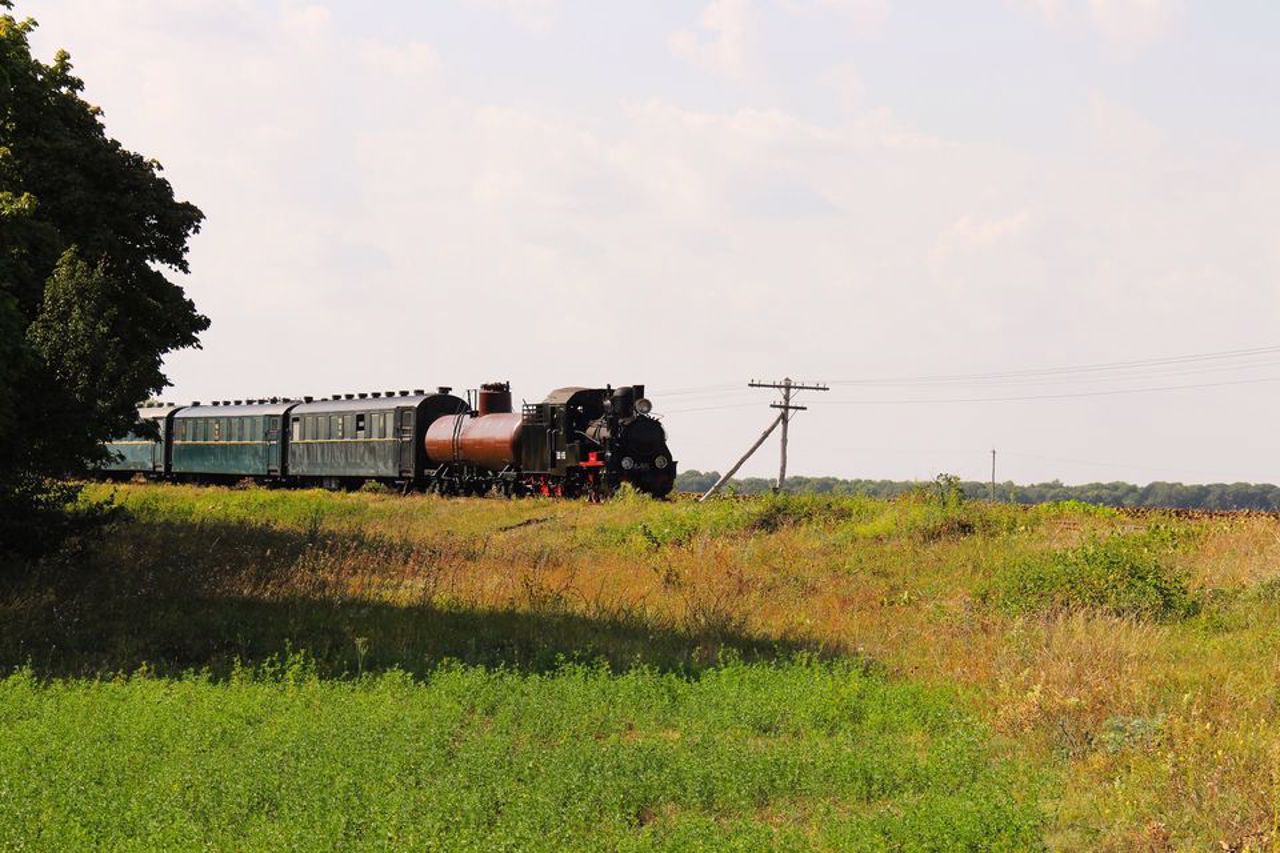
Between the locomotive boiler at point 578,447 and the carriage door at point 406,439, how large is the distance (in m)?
3.48

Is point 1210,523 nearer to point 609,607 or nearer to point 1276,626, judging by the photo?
point 1276,626

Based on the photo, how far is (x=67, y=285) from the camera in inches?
752

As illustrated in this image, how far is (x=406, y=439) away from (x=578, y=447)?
27.5ft

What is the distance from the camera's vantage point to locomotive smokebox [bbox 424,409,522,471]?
123 feet

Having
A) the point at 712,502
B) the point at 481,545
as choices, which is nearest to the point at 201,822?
the point at 481,545

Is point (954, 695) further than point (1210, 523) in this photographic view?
No

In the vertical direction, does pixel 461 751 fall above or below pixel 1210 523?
below

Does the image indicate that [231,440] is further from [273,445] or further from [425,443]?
[425,443]

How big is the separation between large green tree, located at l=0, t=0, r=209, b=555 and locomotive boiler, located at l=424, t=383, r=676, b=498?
10175 millimetres

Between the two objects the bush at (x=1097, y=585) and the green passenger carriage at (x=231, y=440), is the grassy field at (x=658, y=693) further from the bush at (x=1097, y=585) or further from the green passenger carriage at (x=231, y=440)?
the green passenger carriage at (x=231, y=440)

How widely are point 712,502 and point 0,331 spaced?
16.5 m

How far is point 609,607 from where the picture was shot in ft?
60.0

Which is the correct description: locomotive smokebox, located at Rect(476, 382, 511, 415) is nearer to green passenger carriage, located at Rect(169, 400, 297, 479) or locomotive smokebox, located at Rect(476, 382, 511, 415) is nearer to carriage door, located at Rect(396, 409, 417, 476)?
carriage door, located at Rect(396, 409, 417, 476)

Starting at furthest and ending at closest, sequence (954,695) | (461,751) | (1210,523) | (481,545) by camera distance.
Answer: (481,545), (1210,523), (954,695), (461,751)
